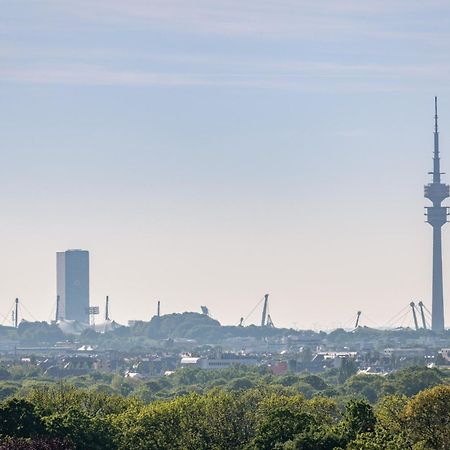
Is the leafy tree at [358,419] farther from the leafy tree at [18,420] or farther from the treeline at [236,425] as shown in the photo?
the leafy tree at [18,420]

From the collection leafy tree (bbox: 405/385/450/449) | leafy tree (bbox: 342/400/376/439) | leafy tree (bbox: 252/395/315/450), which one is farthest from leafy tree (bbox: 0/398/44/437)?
leafy tree (bbox: 405/385/450/449)

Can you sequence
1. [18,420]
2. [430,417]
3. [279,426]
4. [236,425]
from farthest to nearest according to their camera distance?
[236,425] → [18,420] → [279,426] → [430,417]

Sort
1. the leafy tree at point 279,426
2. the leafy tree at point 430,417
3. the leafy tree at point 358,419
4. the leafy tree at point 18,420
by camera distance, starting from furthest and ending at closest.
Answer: the leafy tree at point 18,420, the leafy tree at point 279,426, the leafy tree at point 358,419, the leafy tree at point 430,417

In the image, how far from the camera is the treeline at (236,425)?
99.7 metres

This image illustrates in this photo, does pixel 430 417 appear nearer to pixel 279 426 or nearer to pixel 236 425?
pixel 279 426

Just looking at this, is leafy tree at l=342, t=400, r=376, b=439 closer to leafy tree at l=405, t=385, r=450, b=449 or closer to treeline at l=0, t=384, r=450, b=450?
treeline at l=0, t=384, r=450, b=450

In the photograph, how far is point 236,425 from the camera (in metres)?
115

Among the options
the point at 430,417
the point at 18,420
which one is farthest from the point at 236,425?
the point at 430,417

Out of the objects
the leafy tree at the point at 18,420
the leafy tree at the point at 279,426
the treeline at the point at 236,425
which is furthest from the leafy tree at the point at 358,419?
the leafy tree at the point at 18,420

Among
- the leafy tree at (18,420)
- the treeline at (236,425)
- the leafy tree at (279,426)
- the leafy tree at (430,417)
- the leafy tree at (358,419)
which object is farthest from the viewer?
the leafy tree at (18,420)

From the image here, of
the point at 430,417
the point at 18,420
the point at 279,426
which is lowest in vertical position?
the point at 279,426

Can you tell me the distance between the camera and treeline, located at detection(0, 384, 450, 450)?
3925 inches

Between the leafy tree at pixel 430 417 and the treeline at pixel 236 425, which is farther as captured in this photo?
the leafy tree at pixel 430 417

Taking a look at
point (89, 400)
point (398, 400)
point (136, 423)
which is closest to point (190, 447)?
point (136, 423)
